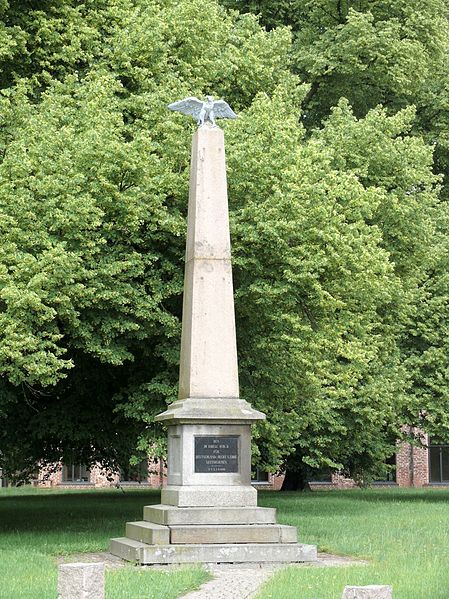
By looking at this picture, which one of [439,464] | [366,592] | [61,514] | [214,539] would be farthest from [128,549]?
[439,464]

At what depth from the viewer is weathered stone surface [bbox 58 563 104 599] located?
376 inches

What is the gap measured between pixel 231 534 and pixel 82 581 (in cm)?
662

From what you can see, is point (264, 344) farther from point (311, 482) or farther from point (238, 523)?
point (311, 482)

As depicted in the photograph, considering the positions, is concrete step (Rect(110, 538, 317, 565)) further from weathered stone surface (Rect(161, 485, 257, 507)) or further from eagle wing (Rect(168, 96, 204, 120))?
eagle wing (Rect(168, 96, 204, 120))

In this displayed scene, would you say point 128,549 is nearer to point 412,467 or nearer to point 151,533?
point 151,533

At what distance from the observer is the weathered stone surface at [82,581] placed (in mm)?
9547

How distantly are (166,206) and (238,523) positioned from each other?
22.9 feet

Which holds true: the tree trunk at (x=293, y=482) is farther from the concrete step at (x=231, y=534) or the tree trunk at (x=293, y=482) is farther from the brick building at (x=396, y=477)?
the concrete step at (x=231, y=534)

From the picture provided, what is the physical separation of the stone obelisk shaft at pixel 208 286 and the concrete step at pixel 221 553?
7.89ft

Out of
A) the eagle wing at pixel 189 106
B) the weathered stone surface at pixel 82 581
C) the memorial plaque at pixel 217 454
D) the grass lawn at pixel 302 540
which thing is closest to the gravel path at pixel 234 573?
the grass lawn at pixel 302 540

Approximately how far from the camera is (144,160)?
803 inches

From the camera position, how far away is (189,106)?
18875mm

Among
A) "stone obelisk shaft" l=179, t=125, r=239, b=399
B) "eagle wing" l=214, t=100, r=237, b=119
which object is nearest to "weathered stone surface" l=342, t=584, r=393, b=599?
"stone obelisk shaft" l=179, t=125, r=239, b=399

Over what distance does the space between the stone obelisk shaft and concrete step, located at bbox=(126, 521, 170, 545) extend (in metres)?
2.04
